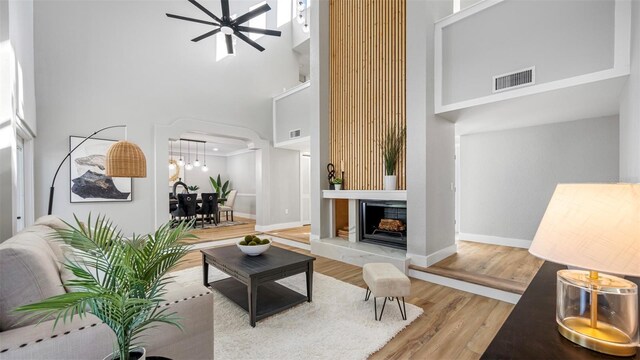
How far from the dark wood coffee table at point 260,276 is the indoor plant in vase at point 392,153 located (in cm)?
181

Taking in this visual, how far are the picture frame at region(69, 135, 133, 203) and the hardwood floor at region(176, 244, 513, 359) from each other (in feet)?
11.4

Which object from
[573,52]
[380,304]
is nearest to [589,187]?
[380,304]

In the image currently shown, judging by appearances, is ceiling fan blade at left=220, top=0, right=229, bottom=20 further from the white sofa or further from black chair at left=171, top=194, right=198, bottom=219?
black chair at left=171, top=194, right=198, bottom=219

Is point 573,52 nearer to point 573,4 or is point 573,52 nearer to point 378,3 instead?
point 573,4

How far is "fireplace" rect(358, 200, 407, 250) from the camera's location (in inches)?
163

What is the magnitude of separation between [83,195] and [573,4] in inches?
284

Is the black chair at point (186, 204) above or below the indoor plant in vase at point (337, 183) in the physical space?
below

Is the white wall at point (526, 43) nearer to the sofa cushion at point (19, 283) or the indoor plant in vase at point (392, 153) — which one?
the indoor plant in vase at point (392, 153)

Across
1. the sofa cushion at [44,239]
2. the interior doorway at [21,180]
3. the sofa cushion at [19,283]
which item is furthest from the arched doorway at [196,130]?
the sofa cushion at [19,283]

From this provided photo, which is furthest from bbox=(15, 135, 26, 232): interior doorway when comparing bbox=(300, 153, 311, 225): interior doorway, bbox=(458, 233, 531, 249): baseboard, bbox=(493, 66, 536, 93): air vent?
bbox=(458, 233, 531, 249): baseboard

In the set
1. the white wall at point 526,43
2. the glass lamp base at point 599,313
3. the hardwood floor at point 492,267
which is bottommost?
the hardwood floor at point 492,267

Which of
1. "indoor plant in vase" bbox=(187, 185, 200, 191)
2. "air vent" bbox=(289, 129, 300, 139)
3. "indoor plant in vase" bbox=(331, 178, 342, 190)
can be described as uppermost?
"air vent" bbox=(289, 129, 300, 139)

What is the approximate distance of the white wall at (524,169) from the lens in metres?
3.81

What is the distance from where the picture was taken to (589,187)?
0.92 metres
